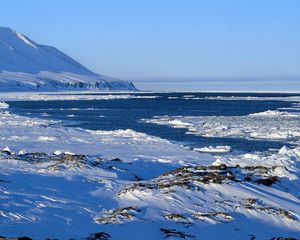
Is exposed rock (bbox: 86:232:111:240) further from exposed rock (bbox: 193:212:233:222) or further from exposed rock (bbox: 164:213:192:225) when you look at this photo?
exposed rock (bbox: 193:212:233:222)

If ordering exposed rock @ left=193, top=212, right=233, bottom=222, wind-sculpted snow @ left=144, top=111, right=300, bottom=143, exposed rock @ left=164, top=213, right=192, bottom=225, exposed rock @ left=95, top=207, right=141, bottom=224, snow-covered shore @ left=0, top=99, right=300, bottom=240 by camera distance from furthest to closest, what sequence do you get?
wind-sculpted snow @ left=144, top=111, right=300, bottom=143, exposed rock @ left=193, top=212, right=233, bottom=222, exposed rock @ left=164, top=213, right=192, bottom=225, exposed rock @ left=95, top=207, right=141, bottom=224, snow-covered shore @ left=0, top=99, right=300, bottom=240

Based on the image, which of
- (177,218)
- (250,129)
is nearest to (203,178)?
(177,218)

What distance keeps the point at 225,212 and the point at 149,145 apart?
15.0 m

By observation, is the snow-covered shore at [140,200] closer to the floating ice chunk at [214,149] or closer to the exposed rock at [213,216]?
the exposed rock at [213,216]

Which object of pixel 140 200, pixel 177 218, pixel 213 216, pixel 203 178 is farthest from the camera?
pixel 203 178

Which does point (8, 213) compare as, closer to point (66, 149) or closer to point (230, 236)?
point (230, 236)

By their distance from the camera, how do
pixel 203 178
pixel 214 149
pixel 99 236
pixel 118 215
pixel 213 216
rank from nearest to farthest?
pixel 99 236
pixel 118 215
pixel 213 216
pixel 203 178
pixel 214 149

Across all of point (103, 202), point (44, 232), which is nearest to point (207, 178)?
point (103, 202)

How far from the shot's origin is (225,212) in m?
10.2

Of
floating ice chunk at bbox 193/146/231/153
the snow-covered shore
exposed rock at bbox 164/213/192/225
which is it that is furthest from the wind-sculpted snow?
exposed rock at bbox 164/213/192/225

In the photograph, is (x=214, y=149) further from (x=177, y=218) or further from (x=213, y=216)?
(x=177, y=218)

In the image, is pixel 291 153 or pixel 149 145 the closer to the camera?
pixel 291 153

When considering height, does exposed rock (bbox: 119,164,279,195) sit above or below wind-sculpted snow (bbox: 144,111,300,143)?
above

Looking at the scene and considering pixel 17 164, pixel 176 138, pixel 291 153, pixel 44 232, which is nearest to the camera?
pixel 44 232
